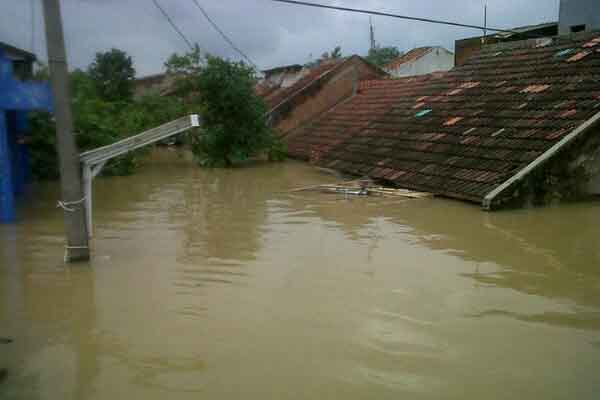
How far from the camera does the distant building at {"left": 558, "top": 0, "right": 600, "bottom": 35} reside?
15758mm

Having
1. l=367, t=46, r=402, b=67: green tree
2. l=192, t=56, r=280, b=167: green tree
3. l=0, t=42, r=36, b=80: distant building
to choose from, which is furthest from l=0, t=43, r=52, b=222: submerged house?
l=367, t=46, r=402, b=67: green tree

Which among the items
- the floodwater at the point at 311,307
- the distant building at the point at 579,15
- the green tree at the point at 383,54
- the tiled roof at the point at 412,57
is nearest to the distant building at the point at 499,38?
the distant building at the point at 579,15

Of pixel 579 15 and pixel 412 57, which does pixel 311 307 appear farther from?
pixel 412 57

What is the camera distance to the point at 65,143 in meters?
6.79

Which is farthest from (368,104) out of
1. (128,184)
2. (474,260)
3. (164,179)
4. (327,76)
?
(474,260)

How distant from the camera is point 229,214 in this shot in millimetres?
10617

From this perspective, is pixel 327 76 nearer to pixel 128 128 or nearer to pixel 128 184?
pixel 128 128

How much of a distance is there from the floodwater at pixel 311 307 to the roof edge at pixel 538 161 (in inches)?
15.6

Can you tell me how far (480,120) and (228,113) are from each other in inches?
375

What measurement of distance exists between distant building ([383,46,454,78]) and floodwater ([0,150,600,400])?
69.6 feet

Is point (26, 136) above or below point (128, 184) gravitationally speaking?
above

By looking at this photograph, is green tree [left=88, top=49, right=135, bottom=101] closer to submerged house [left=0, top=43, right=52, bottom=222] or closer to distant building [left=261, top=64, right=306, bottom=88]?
distant building [left=261, top=64, right=306, bottom=88]

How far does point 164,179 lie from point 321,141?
600 centimetres

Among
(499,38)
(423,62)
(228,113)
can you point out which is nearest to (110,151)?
(228,113)
